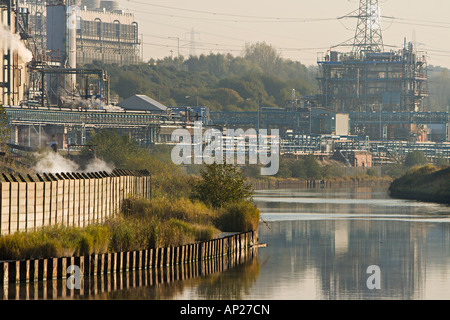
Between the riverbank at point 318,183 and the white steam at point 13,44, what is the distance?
41573 millimetres

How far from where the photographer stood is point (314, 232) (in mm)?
63938

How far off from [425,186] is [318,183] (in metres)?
40.7

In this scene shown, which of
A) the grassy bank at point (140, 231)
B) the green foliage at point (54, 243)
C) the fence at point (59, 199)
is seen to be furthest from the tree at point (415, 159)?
the green foliage at point (54, 243)

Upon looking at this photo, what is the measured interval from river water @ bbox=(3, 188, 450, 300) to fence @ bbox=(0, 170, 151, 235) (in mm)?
5687

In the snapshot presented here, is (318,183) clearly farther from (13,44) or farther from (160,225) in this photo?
(160,225)

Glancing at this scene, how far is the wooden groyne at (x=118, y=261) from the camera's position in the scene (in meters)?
33.2

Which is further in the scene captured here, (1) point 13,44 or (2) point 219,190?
(1) point 13,44

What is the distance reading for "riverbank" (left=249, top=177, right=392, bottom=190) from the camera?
144 meters

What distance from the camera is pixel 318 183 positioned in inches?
6093

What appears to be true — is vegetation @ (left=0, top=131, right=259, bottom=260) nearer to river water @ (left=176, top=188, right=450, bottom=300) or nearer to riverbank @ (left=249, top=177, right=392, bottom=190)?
river water @ (left=176, top=188, right=450, bottom=300)

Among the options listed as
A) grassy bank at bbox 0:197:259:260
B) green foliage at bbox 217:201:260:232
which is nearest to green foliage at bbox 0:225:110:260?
grassy bank at bbox 0:197:259:260

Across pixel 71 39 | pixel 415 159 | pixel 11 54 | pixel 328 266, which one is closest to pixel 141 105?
pixel 71 39

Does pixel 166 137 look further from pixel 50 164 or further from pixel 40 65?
pixel 50 164

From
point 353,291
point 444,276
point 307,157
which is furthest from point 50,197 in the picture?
point 307,157
